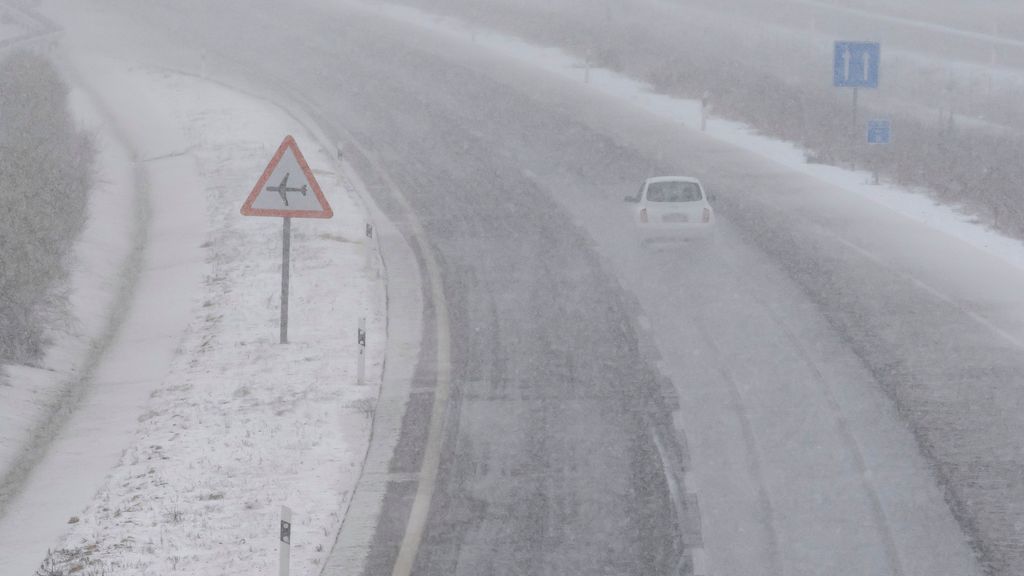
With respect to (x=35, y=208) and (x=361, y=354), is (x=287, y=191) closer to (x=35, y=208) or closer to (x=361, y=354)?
(x=361, y=354)

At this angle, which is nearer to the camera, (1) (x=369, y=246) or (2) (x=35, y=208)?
(2) (x=35, y=208)

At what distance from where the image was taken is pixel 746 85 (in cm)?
3888

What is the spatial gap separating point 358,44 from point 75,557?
38.7m

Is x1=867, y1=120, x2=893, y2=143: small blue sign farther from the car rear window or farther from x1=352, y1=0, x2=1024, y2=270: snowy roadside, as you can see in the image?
the car rear window

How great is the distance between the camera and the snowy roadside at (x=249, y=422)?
32.4 feet

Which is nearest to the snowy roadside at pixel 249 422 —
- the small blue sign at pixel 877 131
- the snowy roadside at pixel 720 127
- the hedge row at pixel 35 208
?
the hedge row at pixel 35 208

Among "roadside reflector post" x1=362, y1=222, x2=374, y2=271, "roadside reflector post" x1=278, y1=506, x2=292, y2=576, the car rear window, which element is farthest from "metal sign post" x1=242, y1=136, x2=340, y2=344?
the car rear window

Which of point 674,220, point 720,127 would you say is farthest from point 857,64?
point 674,220

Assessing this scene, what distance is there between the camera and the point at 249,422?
41.5 feet

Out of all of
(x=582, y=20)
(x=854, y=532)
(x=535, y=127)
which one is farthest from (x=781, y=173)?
(x=582, y=20)

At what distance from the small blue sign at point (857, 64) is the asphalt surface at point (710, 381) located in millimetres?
2637

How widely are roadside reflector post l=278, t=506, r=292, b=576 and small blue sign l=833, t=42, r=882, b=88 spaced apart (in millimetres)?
21724

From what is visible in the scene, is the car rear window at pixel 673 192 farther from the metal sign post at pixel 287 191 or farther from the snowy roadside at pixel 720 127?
the metal sign post at pixel 287 191

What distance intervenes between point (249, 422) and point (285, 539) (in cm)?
400
